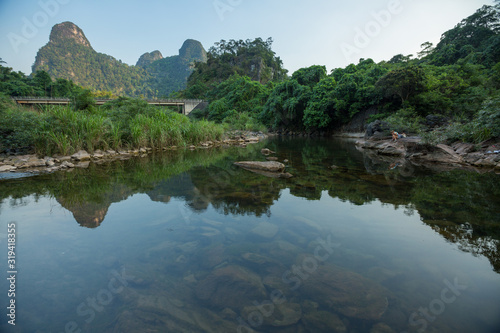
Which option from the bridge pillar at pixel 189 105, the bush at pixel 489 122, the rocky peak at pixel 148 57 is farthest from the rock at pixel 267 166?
the rocky peak at pixel 148 57

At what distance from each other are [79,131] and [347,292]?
406 inches

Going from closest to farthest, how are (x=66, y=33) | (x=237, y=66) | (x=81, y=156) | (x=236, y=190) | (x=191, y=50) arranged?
1. (x=236, y=190)
2. (x=81, y=156)
3. (x=237, y=66)
4. (x=66, y=33)
5. (x=191, y=50)

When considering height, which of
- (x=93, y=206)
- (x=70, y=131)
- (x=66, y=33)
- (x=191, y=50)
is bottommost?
(x=93, y=206)

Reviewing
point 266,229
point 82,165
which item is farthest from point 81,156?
point 266,229

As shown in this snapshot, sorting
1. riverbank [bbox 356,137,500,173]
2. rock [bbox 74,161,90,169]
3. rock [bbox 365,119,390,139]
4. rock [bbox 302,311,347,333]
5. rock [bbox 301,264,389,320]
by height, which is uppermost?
rock [bbox 365,119,390,139]

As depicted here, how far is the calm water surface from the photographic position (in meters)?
1.77

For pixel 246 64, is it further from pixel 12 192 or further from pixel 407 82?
pixel 12 192

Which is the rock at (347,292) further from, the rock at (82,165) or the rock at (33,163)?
the rock at (33,163)

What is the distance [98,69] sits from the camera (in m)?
99.8

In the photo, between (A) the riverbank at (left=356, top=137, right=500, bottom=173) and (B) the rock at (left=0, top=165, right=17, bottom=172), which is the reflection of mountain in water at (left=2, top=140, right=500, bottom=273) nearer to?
(B) the rock at (left=0, top=165, right=17, bottom=172)

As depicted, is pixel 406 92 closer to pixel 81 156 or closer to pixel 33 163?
pixel 81 156

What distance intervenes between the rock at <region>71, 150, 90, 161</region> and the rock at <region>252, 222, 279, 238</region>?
829 cm

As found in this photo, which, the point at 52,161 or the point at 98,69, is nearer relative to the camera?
the point at 52,161

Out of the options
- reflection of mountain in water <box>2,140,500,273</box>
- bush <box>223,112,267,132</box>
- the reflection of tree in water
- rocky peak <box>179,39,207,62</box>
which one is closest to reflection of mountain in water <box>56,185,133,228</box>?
reflection of mountain in water <box>2,140,500,273</box>
